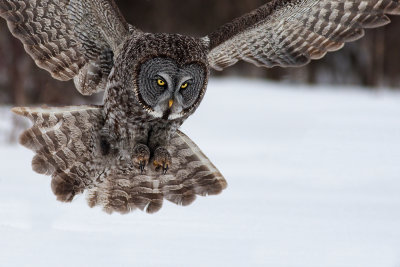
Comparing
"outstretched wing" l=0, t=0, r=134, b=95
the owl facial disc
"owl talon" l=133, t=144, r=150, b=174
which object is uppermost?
"outstretched wing" l=0, t=0, r=134, b=95

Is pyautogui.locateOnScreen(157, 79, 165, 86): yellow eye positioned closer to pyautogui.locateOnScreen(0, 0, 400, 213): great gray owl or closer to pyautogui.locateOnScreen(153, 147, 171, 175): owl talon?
pyautogui.locateOnScreen(0, 0, 400, 213): great gray owl

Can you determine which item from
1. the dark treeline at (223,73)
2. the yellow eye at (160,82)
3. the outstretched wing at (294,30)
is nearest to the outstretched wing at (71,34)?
the yellow eye at (160,82)

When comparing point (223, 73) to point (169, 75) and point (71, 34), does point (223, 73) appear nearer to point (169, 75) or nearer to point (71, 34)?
point (71, 34)

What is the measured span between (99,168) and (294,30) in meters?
1.84

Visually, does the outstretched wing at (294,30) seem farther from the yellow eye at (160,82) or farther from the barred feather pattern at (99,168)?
the barred feather pattern at (99,168)

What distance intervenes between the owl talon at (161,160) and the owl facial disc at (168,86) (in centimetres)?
29

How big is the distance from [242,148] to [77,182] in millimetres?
5376

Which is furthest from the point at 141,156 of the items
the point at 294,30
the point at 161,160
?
the point at 294,30

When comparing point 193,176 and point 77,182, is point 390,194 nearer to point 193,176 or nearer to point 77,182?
point 193,176

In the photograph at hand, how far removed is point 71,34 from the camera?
471 centimetres

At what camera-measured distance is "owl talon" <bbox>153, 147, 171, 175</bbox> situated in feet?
14.5

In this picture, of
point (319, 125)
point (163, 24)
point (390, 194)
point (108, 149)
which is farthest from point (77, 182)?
point (163, 24)

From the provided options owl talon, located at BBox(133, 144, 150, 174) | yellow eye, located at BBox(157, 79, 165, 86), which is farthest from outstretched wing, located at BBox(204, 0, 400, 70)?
owl talon, located at BBox(133, 144, 150, 174)

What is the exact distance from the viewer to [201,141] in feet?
34.2
